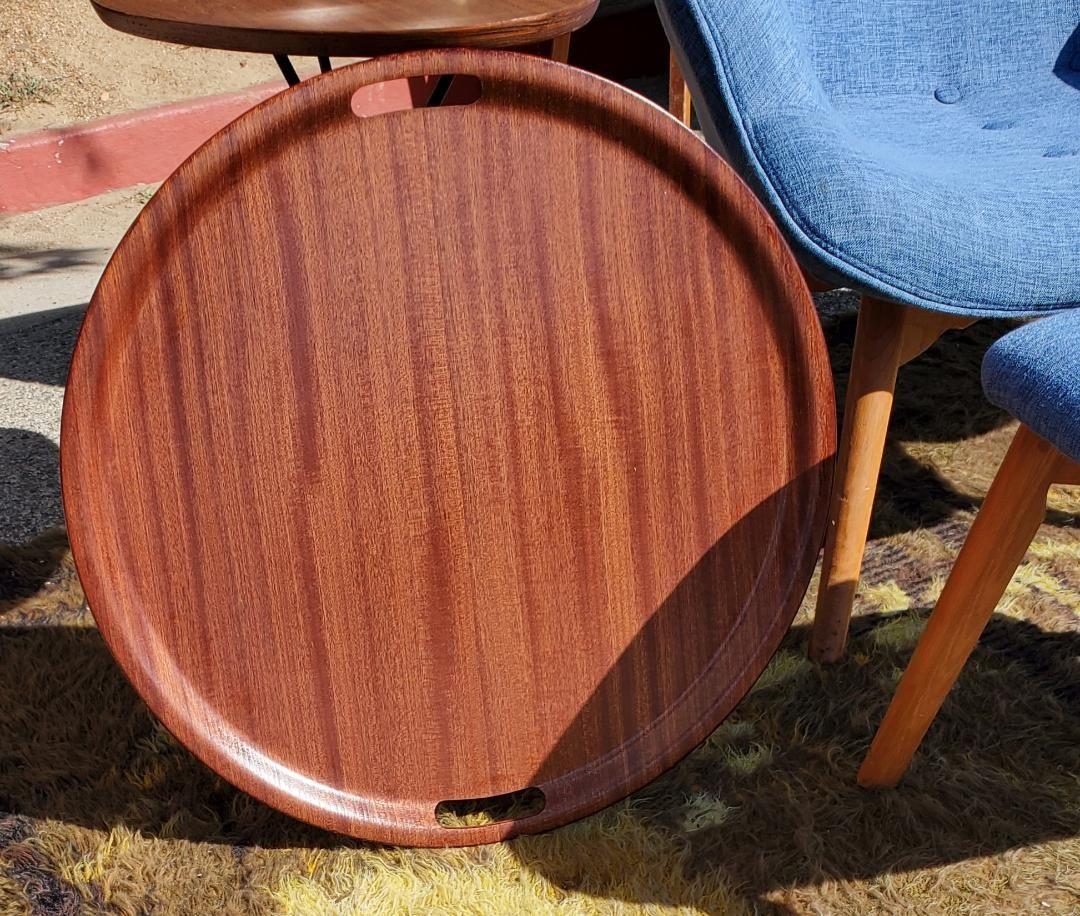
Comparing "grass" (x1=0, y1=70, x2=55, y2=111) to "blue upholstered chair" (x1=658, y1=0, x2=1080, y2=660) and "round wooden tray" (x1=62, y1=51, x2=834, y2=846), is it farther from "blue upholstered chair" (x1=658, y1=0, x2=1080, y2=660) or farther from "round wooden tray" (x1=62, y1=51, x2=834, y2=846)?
"round wooden tray" (x1=62, y1=51, x2=834, y2=846)

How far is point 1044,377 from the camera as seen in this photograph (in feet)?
3.49

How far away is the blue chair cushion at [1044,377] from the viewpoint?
1037mm

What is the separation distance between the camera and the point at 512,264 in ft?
3.79

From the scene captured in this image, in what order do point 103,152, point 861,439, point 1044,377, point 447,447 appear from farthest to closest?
point 103,152, point 861,439, point 447,447, point 1044,377

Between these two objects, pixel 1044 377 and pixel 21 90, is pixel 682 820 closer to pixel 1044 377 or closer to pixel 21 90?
pixel 1044 377

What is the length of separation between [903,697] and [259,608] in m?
0.74

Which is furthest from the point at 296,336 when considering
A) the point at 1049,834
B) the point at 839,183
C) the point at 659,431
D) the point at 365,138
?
the point at 1049,834

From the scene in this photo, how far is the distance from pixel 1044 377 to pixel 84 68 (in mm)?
4350

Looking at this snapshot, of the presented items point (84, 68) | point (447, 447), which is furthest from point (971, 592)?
point (84, 68)

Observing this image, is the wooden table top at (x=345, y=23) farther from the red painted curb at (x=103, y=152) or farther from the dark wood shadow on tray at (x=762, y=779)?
the red painted curb at (x=103, y=152)

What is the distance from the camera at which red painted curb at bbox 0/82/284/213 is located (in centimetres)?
370

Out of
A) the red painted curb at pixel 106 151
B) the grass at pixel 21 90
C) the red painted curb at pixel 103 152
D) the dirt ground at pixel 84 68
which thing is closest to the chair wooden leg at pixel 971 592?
the red painted curb at pixel 106 151

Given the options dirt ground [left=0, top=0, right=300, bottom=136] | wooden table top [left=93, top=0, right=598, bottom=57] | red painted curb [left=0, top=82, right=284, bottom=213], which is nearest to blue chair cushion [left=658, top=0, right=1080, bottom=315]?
wooden table top [left=93, top=0, right=598, bottom=57]

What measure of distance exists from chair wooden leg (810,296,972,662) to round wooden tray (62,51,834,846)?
266 millimetres
